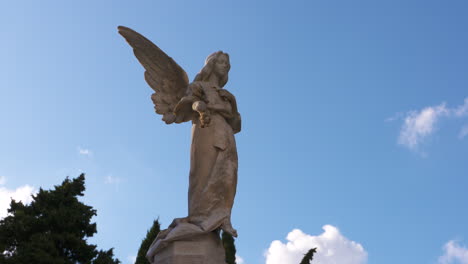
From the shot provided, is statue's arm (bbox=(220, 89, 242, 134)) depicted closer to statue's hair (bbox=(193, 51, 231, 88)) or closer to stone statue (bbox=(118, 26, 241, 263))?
stone statue (bbox=(118, 26, 241, 263))

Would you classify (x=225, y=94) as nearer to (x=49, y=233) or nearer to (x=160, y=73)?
(x=160, y=73)

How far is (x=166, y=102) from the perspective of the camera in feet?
22.4

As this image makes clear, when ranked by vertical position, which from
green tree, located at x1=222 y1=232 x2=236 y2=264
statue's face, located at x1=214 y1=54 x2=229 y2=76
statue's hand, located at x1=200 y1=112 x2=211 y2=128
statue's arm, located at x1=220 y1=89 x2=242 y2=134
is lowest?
statue's hand, located at x1=200 y1=112 x2=211 y2=128

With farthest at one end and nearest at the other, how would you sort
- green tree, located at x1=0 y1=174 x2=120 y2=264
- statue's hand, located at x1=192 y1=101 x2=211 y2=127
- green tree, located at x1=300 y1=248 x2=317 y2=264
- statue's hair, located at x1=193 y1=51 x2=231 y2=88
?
green tree, located at x1=0 y1=174 x2=120 y2=264 → green tree, located at x1=300 y1=248 x2=317 y2=264 → statue's hair, located at x1=193 y1=51 x2=231 y2=88 → statue's hand, located at x1=192 y1=101 x2=211 y2=127

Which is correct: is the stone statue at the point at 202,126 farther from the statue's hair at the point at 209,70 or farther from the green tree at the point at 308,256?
the green tree at the point at 308,256

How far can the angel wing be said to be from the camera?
22.4ft

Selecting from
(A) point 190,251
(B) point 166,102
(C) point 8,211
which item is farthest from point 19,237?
(A) point 190,251

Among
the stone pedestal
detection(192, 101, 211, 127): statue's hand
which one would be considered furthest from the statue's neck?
the stone pedestal

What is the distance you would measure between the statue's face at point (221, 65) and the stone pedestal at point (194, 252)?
228 centimetres

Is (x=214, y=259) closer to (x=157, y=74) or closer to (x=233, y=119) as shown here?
(x=233, y=119)

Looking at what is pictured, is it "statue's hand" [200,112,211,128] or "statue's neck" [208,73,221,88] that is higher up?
"statue's neck" [208,73,221,88]

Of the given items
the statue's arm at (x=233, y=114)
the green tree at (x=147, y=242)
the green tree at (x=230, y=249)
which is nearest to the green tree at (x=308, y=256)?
the green tree at (x=230, y=249)

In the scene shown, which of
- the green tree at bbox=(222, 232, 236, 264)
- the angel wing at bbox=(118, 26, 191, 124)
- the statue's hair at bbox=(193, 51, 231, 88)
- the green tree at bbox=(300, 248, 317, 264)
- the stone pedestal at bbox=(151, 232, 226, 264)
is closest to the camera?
the stone pedestal at bbox=(151, 232, 226, 264)

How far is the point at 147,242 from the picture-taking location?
62.8 feet
